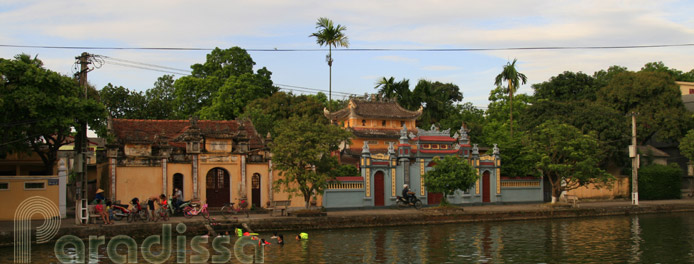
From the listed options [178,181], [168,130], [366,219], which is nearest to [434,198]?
[366,219]

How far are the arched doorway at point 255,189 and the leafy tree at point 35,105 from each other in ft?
28.6

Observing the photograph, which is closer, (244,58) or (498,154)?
(498,154)

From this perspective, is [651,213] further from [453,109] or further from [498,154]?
[453,109]

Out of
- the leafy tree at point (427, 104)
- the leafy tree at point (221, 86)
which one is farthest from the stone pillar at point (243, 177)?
the leafy tree at point (427, 104)

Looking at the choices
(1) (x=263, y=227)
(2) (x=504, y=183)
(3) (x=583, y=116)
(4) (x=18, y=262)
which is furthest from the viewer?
(3) (x=583, y=116)

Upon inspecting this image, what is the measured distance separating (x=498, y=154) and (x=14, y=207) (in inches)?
1038

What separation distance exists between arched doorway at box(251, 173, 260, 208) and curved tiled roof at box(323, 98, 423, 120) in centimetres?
1846

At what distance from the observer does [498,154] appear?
41.2 metres

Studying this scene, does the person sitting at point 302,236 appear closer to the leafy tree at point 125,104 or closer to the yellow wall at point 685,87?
the leafy tree at point 125,104

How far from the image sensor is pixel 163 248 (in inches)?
944

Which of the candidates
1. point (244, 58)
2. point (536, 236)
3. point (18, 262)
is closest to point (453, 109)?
point (244, 58)

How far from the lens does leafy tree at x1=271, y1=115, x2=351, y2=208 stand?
32469 millimetres

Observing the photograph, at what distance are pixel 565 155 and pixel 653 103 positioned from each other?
18309 millimetres

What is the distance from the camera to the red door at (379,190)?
1485 inches
